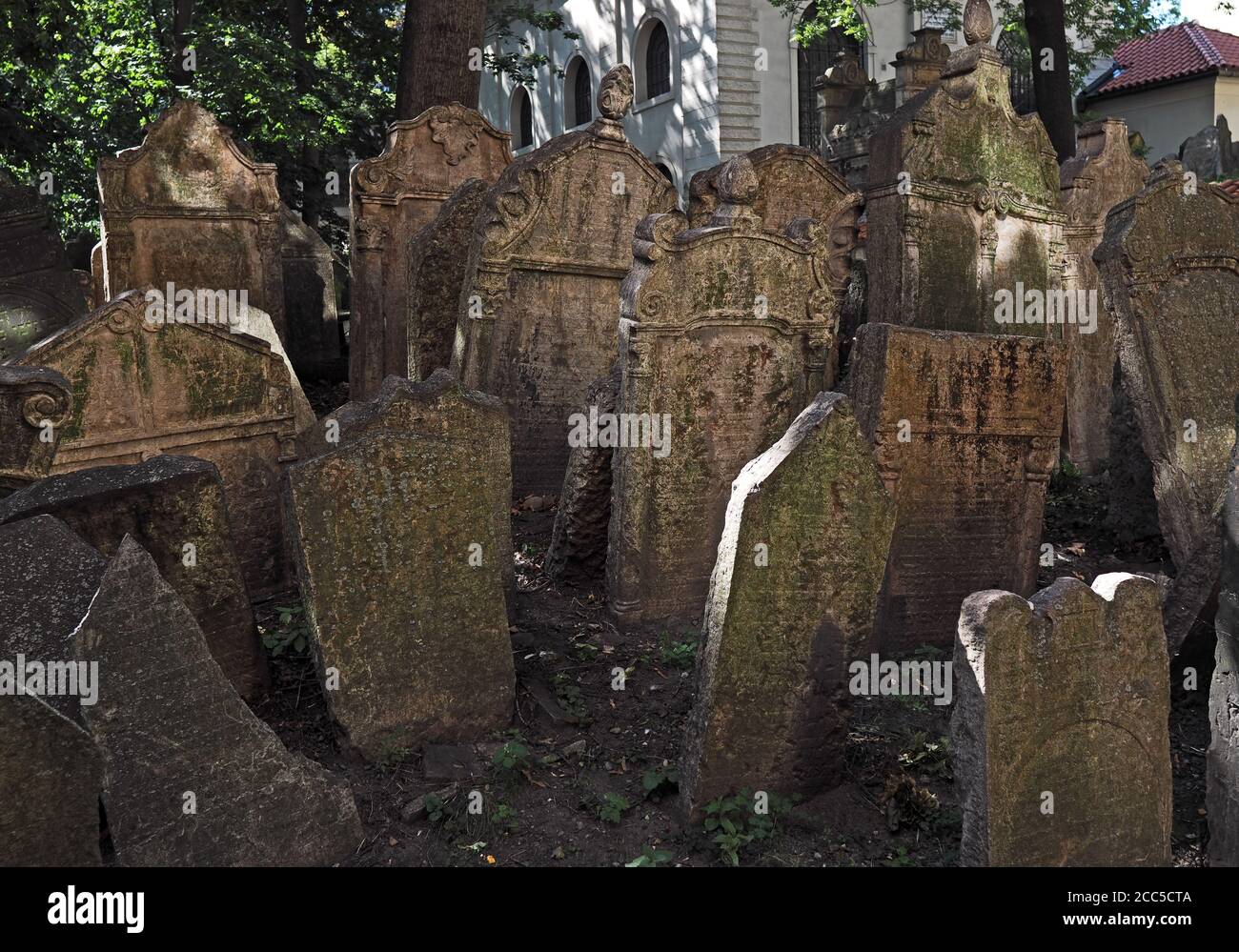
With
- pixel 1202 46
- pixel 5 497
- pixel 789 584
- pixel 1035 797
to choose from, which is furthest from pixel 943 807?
pixel 1202 46

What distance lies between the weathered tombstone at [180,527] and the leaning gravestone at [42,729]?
76 centimetres

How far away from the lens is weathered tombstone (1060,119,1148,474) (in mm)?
9320

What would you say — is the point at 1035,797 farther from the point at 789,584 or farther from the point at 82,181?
the point at 82,181

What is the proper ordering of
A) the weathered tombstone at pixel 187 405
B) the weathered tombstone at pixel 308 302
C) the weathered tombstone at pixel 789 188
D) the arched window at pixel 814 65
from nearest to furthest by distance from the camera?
the weathered tombstone at pixel 187 405
the weathered tombstone at pixel 789 188
the weathered tombstone at pixel 308 302
the arched window at pixel 814 65

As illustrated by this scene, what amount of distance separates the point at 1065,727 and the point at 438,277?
574cm

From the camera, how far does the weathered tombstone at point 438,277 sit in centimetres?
830

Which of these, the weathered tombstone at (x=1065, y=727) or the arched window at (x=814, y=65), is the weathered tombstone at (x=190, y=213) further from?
the arched window at (x=814, y=65)

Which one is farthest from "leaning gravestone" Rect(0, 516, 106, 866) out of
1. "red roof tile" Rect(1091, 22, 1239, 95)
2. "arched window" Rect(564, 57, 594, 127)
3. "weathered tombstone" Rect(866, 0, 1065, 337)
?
"red roof tile" Rect(1091, 22, 1239, 95)

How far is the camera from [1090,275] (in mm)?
9633

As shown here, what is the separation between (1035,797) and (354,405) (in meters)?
3.33

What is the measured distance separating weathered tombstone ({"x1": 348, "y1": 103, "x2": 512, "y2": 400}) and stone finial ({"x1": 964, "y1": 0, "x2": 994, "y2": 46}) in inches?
156

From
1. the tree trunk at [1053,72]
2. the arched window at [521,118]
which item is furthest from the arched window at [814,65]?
the tree trunk at [1053,72]

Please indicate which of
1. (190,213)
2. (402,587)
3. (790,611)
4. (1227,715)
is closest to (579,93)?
(190,213)

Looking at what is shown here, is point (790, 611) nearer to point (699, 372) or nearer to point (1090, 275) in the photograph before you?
point (699, 372)
